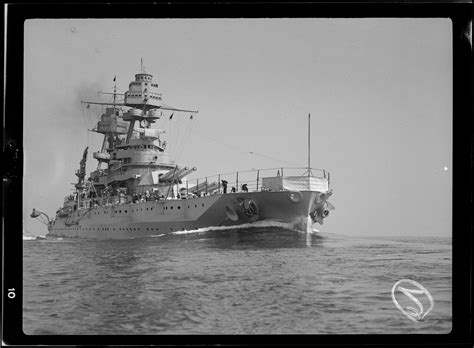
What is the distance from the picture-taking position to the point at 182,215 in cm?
356

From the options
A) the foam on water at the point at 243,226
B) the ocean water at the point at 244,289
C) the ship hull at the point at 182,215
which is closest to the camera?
the ocean water at the point at 244,289

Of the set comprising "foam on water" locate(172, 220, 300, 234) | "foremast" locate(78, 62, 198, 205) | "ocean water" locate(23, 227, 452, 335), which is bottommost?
"ocean water" locate(23, 227, 452, 335)

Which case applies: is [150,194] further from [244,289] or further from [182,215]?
[244,289]

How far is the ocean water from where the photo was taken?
2.02 metres

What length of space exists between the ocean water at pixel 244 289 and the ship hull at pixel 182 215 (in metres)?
0.44

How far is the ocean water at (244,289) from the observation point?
2.02 metres

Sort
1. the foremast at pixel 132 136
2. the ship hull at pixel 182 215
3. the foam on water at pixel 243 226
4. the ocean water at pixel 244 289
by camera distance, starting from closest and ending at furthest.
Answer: the ocean water at pixel 244 289 → the foremast at pixel 132 136 → the ship hull at pixel 182 215 → the foam on water at pixel 243 226

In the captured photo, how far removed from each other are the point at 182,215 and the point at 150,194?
35cm

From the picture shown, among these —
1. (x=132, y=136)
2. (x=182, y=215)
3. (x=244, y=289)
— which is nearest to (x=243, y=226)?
(x=182, y=215)

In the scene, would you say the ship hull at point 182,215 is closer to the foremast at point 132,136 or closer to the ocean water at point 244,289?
the foremast at point 132,136

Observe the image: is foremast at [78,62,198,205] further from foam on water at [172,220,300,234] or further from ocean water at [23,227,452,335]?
ocean water at [23,227,452,335]

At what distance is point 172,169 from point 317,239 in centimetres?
99
